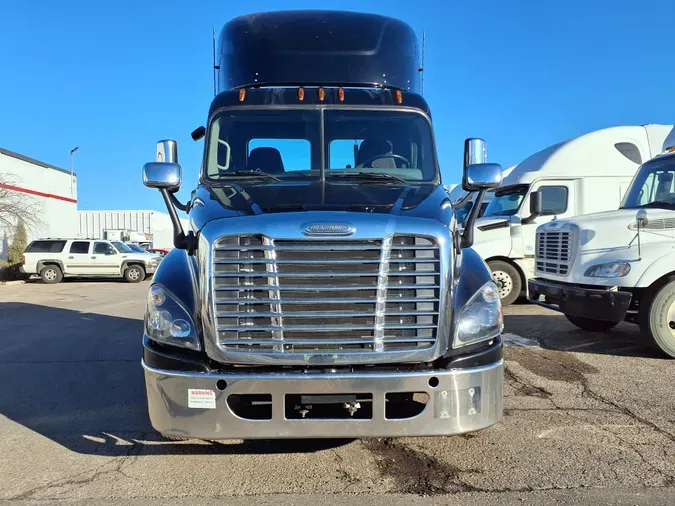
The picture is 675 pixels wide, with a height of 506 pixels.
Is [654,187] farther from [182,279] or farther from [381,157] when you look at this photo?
[182,279]

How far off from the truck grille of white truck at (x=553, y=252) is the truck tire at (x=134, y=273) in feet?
57.0

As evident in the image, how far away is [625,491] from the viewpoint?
3270mm

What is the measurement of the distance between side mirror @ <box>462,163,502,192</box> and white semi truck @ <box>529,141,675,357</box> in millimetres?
3016

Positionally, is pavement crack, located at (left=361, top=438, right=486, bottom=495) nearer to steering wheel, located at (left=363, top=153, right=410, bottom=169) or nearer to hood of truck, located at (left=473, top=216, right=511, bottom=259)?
steering wheel, located at (left=363, top=153, right=410, bottom=169)

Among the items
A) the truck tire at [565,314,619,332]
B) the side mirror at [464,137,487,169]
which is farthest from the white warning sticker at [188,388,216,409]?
the truck tire at [565,314,619,332]

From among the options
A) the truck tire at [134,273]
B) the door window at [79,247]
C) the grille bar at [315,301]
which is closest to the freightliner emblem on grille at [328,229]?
the grille bar at [315,301]

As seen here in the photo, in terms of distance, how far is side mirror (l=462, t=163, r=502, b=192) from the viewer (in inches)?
165

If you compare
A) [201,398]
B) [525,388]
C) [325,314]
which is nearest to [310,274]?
[325,314]

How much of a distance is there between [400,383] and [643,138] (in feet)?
31.5

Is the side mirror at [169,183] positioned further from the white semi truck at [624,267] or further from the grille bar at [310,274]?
the white semi truck at [624,267]

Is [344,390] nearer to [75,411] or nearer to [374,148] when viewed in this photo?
[374,148]

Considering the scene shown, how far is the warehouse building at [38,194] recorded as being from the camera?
25.6m

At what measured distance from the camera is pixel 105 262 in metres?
21.6

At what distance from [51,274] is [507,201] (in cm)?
1836
